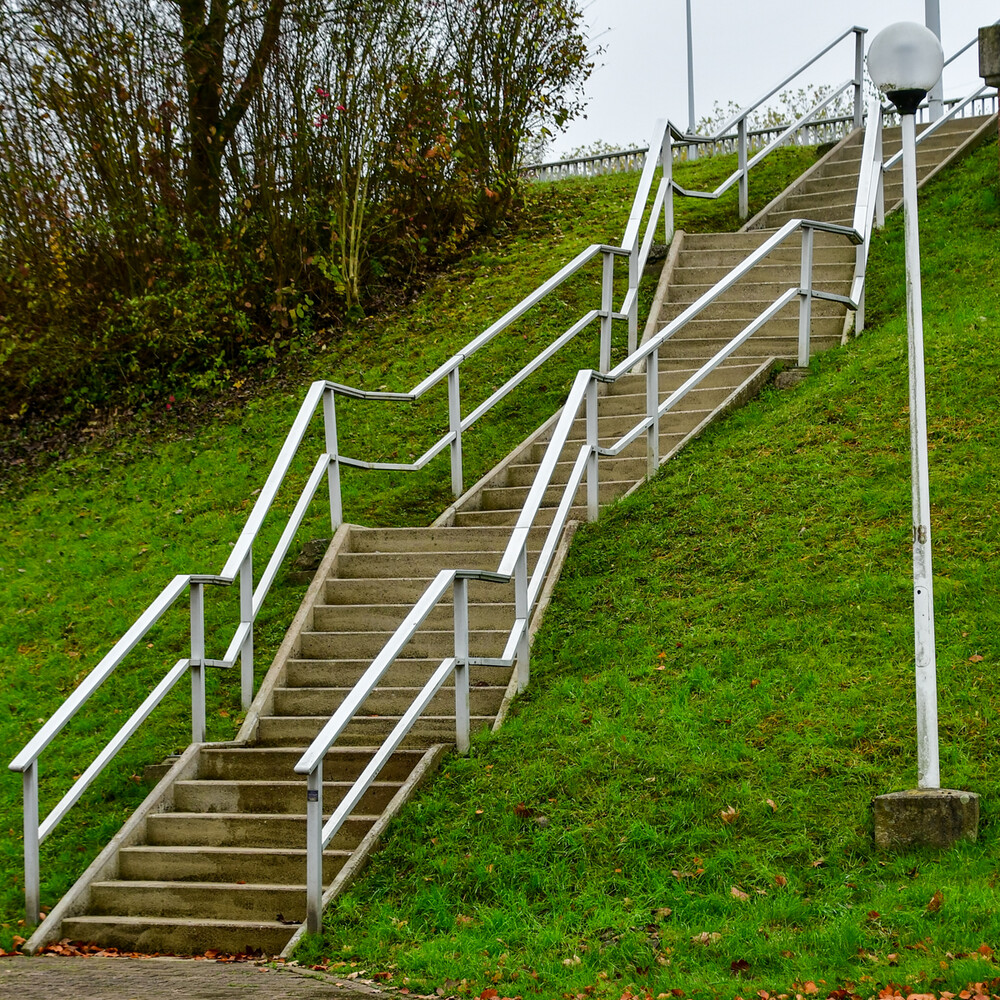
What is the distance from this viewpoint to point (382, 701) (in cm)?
839

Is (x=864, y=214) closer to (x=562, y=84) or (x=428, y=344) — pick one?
(x=428, y=344)

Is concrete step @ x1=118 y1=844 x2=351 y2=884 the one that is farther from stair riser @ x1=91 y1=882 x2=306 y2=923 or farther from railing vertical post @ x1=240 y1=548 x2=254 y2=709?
railing vertical post @ x1=240 y1=548 x2=254 y2=709

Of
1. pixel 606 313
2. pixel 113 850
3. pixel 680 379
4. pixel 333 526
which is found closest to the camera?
pixel 113 850

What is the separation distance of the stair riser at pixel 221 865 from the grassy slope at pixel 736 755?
1.67 ft

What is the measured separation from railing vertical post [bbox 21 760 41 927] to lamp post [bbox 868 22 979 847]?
4.14 m

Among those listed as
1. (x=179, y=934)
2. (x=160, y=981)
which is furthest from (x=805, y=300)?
(x=160, y=981)

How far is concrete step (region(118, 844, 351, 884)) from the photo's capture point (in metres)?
6.91

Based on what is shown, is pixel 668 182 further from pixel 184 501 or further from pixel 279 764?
pixel 279 764

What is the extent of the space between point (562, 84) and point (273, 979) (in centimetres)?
1495

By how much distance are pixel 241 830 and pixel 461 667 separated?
1.48 metres

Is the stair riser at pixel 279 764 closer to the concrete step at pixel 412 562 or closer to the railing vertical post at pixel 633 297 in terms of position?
the concrete step at pixel 412 562

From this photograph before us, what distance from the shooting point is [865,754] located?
669 cm

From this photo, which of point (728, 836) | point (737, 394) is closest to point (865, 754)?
point (728, 836)

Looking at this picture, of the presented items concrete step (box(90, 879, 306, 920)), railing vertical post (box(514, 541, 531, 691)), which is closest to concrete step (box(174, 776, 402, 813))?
concrete step (box(90, 879, 306, 920))
